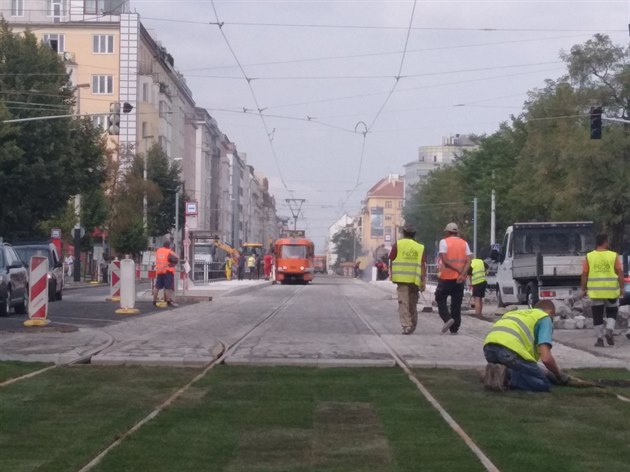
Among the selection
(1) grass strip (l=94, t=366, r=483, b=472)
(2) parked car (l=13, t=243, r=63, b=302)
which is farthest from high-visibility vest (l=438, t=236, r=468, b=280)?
(2) parked car (l=13, t=243, r=63, b=302)

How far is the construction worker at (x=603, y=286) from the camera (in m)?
18.3

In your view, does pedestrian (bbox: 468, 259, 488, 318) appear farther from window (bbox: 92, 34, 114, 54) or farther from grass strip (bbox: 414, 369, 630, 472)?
window (bbox: 92, 34, 114, 54)

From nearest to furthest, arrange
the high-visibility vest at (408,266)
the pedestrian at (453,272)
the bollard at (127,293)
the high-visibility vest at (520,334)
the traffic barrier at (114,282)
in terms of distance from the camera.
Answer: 1. the high-visibility vest at (520,334)
2. the high-visibility vest at (408,266)
3. the pedestrian at (453,272)
4. the bollard at (127,293)
5. the traffic barrier at (114,282)

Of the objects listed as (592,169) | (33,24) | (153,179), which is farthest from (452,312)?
(33,24)

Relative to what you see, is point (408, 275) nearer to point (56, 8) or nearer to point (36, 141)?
point (36, 141)

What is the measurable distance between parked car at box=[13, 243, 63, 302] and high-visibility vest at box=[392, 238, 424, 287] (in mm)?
17350

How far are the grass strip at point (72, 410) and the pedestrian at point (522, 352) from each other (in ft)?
10.1

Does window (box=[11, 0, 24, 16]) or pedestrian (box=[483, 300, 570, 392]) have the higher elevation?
window (box=[11, 0, 24, 16])

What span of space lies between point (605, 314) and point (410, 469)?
11.6m

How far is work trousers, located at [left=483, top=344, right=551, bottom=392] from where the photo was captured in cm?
1172

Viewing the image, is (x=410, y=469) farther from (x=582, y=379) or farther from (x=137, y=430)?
(x=582, y=379)

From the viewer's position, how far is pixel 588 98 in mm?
59188

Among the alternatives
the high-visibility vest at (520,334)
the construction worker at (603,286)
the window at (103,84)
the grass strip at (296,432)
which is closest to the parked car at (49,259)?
the construction worker at (603,286)

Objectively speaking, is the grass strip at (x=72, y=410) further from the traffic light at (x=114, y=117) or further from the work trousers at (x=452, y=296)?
the traffic light at (x=114, y=117)
